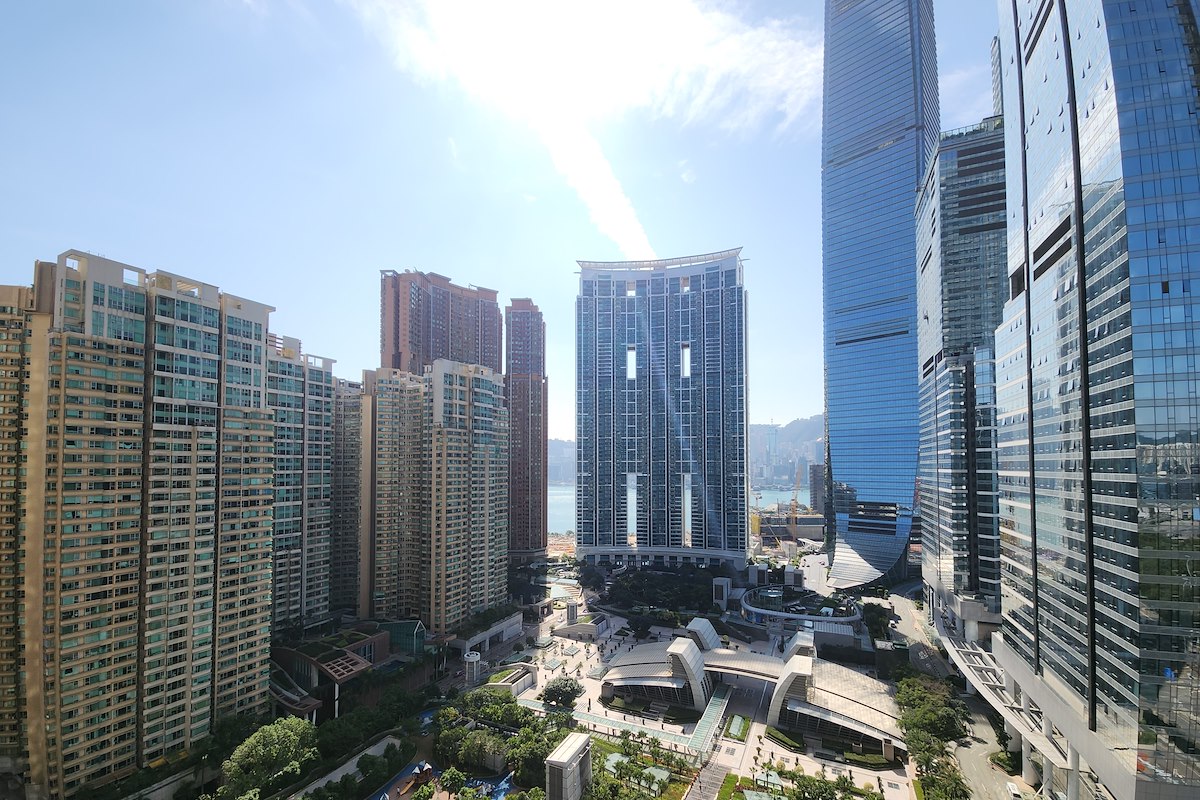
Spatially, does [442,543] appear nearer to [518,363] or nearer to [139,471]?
[139,471]

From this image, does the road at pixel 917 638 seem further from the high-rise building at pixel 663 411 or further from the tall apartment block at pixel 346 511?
the tall apartment block at pixel 346 511

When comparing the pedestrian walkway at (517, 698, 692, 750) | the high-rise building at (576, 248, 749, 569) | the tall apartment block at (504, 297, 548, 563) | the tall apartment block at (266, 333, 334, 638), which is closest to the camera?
the pedestrian walkway at (517, 698, 692, 750)

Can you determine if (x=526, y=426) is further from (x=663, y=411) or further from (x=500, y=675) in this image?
(x=500, y=675)

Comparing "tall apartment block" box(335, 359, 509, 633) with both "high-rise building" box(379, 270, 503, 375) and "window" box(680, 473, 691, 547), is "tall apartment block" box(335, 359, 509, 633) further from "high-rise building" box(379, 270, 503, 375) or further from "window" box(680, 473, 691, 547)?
"window" box(680, 473, 691, 547)

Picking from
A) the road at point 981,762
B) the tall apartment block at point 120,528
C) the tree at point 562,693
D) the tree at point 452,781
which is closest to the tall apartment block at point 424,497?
the tree at point 562,693

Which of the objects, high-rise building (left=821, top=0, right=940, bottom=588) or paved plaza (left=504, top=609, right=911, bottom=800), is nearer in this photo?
paved plaza (left=504, top=609, right=911, bottom=800)

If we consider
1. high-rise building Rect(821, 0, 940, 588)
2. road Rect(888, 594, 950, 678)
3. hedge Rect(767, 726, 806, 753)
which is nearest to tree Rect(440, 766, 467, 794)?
hedge Rect(767, 726, 806, 753)

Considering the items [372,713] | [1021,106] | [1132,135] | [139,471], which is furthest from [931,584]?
[139,471]
